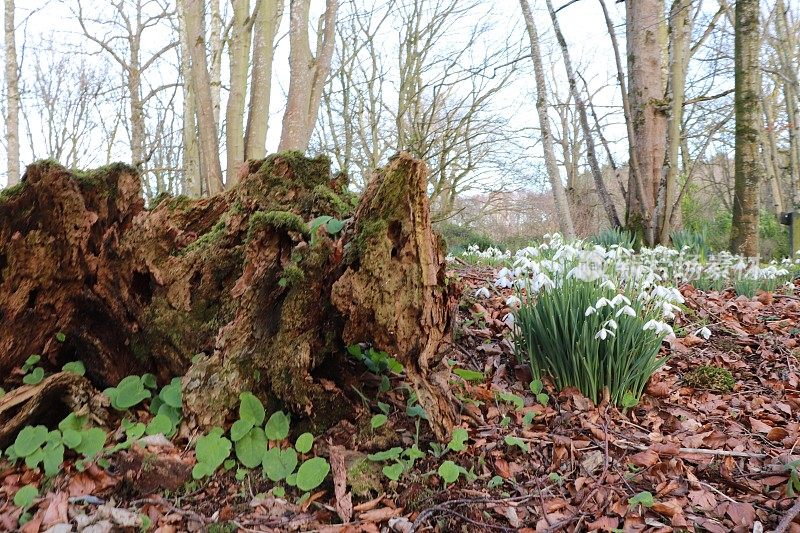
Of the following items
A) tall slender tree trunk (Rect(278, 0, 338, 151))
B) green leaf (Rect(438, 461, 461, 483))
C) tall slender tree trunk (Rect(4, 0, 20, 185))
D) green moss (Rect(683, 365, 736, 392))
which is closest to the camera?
green leaf (Rect(438, 461, 461, 483))

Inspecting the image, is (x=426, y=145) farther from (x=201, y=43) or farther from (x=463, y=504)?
(x=463, y=504)

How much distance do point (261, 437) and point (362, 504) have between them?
0.48 m

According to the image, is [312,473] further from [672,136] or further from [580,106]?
[672,136]

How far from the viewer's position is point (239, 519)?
1.69 meters

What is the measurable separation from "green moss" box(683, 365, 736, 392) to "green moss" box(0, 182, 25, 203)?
3.57m

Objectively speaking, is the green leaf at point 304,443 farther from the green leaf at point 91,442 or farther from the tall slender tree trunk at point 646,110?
the tall slender tree trunk at point 646,110

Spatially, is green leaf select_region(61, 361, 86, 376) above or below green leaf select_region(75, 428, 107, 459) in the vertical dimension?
above

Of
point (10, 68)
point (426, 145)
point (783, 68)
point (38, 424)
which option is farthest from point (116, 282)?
Result: point (783, 68)

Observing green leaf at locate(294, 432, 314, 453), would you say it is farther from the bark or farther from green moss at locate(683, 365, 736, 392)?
green moss at locate(683, 365, 736, 392)

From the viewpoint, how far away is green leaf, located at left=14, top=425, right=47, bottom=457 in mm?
1853

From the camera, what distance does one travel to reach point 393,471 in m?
1.84

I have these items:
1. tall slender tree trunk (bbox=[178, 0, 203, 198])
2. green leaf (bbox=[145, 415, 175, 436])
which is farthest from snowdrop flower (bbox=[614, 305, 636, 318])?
tall slender tree trunk (bbox=[178, 0, 203, 198])

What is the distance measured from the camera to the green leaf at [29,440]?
185cm

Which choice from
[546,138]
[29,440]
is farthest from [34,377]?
[546,138]
